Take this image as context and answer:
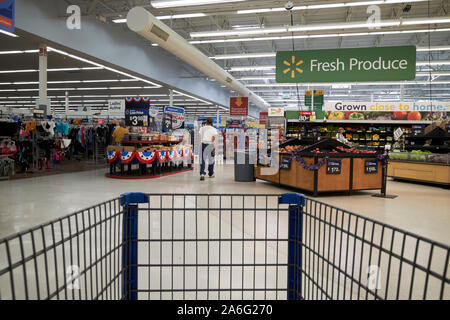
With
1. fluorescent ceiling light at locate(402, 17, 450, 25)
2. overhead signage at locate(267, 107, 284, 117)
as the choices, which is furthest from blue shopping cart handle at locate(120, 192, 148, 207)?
overhead signage at locate(267, 107, 284, 117)

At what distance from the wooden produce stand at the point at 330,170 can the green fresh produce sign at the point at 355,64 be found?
61.0 inches

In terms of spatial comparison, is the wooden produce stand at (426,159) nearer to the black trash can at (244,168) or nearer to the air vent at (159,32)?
the black trash can at (244,168)

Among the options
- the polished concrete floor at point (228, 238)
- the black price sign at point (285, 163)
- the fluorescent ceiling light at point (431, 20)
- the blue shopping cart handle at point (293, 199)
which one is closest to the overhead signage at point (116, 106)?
the polished concrete floor at point (228, 238)

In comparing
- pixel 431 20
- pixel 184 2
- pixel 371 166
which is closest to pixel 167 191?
pixel 184 2

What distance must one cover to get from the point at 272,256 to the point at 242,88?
53.7ft

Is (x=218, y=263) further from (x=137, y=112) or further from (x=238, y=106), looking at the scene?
(x=238, y=106)

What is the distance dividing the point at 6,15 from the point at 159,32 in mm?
3624

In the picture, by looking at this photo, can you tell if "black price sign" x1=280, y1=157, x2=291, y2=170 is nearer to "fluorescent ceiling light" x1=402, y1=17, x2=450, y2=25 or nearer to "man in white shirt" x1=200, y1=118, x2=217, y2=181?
"man in white shirt" x1=200, y1=118, x2=217, y2=181

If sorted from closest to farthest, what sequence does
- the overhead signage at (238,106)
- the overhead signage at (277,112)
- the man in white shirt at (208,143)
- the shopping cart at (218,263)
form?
the shopping cart at (218,263)
the man in white shirt at (208,143)
the overhead signage at (277,112)
the overhead signage at (238,106)

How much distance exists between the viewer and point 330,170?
7195 millimetres

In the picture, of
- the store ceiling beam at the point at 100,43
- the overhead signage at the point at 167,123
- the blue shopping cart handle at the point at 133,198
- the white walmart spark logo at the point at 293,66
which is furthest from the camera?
the overhead signage at the point at 167,123

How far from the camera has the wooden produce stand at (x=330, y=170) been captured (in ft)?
23.5

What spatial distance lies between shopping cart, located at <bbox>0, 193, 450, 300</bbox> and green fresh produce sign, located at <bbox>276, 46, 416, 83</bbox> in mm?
3535
